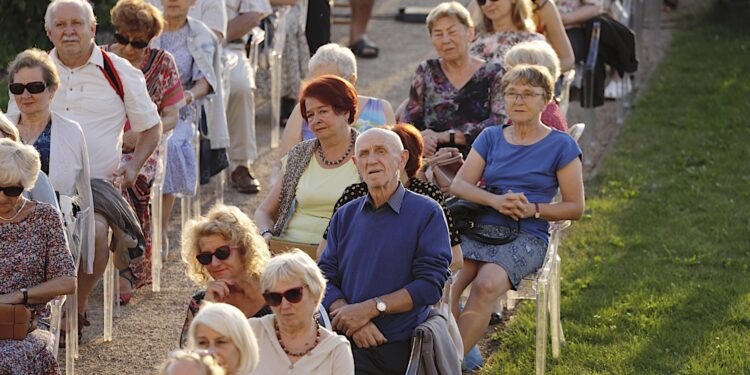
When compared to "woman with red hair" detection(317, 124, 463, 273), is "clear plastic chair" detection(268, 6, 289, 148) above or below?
below

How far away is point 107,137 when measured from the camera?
22.6 ft

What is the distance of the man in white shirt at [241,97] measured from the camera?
31.1ft

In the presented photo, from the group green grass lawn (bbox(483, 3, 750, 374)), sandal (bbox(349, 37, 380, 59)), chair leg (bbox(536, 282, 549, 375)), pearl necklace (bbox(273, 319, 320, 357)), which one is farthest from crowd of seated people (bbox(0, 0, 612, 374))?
sandal (bbox(349, 37, 380, 59))

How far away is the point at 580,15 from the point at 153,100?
136 inches

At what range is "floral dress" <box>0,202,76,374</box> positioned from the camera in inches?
215

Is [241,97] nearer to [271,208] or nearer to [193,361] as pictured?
[271,208]

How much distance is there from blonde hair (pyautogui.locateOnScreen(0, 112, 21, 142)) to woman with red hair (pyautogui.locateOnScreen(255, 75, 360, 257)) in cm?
108

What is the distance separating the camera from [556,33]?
28.1 feet

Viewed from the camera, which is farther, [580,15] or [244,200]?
[580,15]

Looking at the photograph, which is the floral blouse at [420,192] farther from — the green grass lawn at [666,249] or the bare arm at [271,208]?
the green grass lawn at [666,249]

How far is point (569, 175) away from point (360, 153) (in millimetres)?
1272

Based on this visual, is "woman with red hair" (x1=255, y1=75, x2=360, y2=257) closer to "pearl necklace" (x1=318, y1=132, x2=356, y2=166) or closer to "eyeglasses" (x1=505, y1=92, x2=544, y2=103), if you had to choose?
"pearl necklace" (x1=318, y1=132, x2=356, y2=166)

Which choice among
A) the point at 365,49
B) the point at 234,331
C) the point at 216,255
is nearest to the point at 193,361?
the point at 234,331

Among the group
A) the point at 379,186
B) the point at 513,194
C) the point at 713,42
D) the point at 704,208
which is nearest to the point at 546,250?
the point at 513,194
